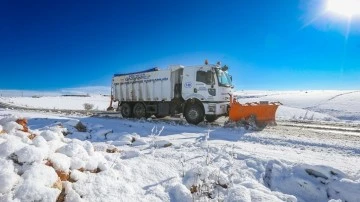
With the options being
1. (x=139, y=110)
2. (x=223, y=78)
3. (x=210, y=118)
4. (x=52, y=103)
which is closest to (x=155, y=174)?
(x=223, y=78)

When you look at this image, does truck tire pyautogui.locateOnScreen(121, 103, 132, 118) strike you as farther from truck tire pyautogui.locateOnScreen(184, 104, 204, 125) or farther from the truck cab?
truck tire pyautogui.locateOnScreen(184, 104, 204, 125)

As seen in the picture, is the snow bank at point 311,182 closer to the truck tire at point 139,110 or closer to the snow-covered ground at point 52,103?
the truck tire at point 139,110

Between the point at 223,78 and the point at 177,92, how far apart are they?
2.66 meters

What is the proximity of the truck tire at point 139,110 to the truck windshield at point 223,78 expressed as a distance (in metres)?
5.41

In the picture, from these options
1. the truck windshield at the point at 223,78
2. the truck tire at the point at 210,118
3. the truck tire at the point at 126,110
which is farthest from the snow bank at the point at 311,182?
the truck tire at the point at 126,110

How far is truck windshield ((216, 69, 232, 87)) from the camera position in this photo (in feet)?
48.8

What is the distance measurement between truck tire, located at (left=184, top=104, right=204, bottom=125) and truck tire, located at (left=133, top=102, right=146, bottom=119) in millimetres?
3714

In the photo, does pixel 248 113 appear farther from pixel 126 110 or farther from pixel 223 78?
pixel 126 110

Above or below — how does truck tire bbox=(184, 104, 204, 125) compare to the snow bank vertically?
above

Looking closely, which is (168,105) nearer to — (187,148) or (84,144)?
(187,148)

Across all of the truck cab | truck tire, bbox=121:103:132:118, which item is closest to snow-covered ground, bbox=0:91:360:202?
the truck cab

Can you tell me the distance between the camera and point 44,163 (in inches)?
162

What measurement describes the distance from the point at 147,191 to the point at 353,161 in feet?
16.2

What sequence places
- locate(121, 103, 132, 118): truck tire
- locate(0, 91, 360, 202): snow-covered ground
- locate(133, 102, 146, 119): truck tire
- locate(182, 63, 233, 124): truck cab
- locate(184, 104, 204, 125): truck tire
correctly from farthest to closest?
locate(121, 103, 132, 118): truck tire, locate(133, 102, 146, 119): truck tire, locate(184, 104, 204, 125): truck tire, locate(182, 63, 233, 124): truck cab, locate(0, 91, 360, 202): snow-covered ground
